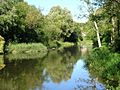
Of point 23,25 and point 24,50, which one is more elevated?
point 23,25

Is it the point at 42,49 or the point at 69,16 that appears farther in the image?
the point at 69,16

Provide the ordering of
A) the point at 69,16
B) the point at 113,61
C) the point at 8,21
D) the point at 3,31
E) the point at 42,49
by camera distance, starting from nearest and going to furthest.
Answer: the point at 113,61
the point at 8,21
the point at 3,31
the point at 42,49
the point at 69,16

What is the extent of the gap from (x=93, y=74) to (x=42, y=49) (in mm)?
39566

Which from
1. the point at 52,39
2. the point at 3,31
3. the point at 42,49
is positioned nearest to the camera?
the point at 3,31

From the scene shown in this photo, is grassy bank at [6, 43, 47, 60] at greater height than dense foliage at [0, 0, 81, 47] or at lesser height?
lesser

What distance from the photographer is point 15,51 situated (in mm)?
60188

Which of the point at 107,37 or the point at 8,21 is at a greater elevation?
the point at 8,21

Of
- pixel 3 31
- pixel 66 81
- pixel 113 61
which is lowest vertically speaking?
pixel 66 81

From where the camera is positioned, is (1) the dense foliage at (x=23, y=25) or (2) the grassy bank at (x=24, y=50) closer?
(1) the dense foliage at (x=23, y=25)

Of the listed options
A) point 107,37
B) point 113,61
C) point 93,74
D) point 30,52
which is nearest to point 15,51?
point 30,52

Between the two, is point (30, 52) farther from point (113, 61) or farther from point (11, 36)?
point (113, 61)

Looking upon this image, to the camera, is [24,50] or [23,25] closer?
[24,50]

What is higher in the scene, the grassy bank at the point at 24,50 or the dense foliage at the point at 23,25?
the dense foliage at the point at 23,25

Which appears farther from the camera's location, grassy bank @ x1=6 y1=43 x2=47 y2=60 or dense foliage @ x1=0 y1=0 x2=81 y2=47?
grassy bank @ x1=6 y1=43 x2=47 y2=60
